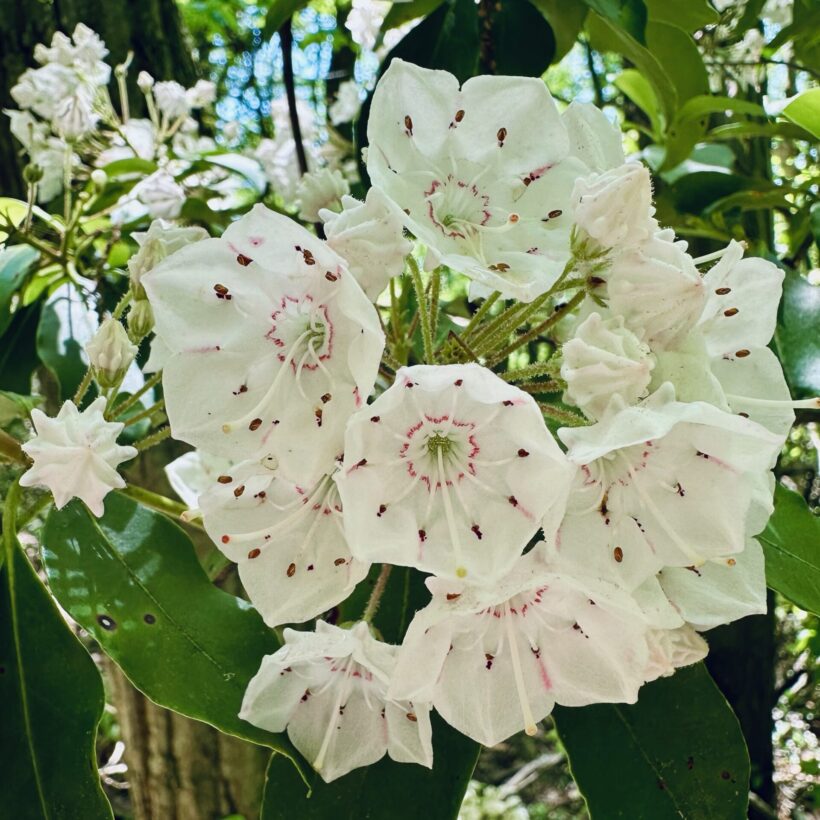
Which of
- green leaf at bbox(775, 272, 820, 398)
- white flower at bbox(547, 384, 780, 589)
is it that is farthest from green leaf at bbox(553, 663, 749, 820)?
green leaf at bbox(775, 272, 820, 398)

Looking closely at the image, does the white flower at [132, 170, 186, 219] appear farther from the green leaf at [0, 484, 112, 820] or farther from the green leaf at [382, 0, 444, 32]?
the green leaf at [0, 484, 112, 820]

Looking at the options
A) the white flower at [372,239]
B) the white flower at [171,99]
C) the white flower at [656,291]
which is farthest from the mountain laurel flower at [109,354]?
the white flower at [171,99]

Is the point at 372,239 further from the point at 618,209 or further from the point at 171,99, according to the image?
the point at 171,99

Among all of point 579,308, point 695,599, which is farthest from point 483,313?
point 695,599

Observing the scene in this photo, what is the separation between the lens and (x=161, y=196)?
1.68m

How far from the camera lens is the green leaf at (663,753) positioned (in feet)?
3.29

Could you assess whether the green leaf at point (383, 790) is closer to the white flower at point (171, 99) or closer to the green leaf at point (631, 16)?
the green leaf at point (631, 16)

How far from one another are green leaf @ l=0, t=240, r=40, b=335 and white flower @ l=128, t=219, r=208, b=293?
20.9 inches

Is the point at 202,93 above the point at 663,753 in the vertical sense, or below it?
above

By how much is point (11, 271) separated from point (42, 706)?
789 mm

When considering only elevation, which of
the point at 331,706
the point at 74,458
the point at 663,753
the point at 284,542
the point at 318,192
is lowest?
the point at 663,753

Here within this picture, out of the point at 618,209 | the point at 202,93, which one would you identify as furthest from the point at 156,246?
the point at 202,93

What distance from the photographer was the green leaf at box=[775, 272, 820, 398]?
1181 mm

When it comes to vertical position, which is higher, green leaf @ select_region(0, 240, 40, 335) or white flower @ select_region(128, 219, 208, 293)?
white flower @ select_region(128, 219, 208, 293)
